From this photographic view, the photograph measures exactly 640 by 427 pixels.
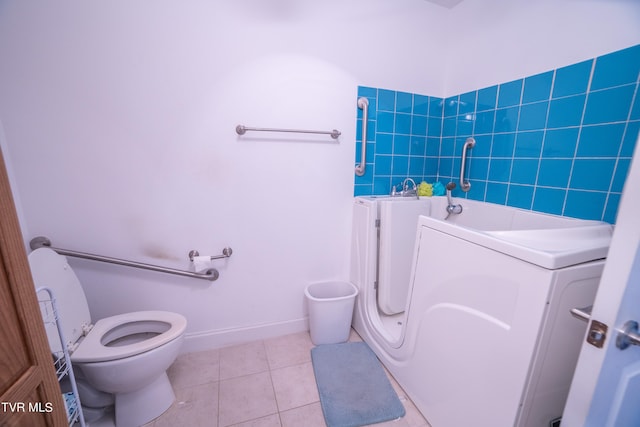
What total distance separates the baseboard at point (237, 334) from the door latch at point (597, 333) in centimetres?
151

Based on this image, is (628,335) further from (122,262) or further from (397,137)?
(122,262)

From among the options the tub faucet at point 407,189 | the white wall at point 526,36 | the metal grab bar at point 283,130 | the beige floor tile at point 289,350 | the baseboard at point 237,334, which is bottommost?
the beige floor tile at point 289,350

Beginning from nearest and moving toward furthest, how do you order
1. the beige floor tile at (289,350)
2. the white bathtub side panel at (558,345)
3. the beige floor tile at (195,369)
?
the white bathtub side panel at (558,345) < the beige floor tile at (195,369) < the beige floor tile at (289,350)

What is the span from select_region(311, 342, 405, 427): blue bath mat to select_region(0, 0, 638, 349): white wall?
0.36 m

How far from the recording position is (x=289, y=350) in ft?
5.23

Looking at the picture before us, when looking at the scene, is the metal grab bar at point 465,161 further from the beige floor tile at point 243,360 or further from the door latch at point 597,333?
the beige floor tile at point 243,360

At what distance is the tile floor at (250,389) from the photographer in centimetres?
115

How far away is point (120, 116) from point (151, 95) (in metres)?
0.18

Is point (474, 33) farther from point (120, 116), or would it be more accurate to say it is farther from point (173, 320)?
point (173, 320)

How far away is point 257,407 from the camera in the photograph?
1.21m

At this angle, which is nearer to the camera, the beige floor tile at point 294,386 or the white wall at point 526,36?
the white wall at point 526,36

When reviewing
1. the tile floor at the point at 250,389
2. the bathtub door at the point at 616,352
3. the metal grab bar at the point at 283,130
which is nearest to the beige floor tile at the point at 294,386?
the tile floor at the point at 250,389

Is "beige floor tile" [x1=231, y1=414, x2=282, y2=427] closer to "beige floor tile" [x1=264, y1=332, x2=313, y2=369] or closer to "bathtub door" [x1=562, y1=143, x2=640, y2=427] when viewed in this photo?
"beige floor tile" [x1=264, y1=332, x2=313, y2=369]

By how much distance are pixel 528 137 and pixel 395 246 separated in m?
0.91
